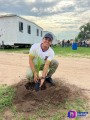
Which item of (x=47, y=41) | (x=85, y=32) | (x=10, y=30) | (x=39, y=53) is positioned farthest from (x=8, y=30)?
(x=85, y=32)

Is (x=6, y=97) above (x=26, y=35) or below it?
below

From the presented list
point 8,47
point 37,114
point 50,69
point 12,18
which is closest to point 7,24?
point 12,18

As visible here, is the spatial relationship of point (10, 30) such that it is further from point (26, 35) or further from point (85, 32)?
point (85, 32)

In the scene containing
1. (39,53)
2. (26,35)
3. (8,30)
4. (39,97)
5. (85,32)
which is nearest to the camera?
(39,97)

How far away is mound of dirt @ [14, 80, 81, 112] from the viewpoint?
4.08 m

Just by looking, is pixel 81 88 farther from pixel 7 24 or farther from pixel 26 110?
pixel 7 24

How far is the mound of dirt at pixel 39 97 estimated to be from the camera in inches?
161

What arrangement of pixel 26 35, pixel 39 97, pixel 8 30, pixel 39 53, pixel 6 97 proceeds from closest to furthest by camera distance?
pixel 39 97 → pixel 6 97 → pixel 39 53 → pixel 8 30 → pixel 26 35

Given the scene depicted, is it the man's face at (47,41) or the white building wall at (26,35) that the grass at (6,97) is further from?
the white building wall at (26,35)

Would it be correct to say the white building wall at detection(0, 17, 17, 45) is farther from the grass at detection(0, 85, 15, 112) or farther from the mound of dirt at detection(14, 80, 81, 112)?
the mound of dirt at detection(14, 80, 81, 112)

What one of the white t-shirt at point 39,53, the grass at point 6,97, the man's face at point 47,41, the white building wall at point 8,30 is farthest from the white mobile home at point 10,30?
the man's face at point 47,41

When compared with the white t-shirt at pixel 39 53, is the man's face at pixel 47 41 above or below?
above

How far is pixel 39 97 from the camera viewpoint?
4.22 m

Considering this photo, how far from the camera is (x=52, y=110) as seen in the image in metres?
3.99
